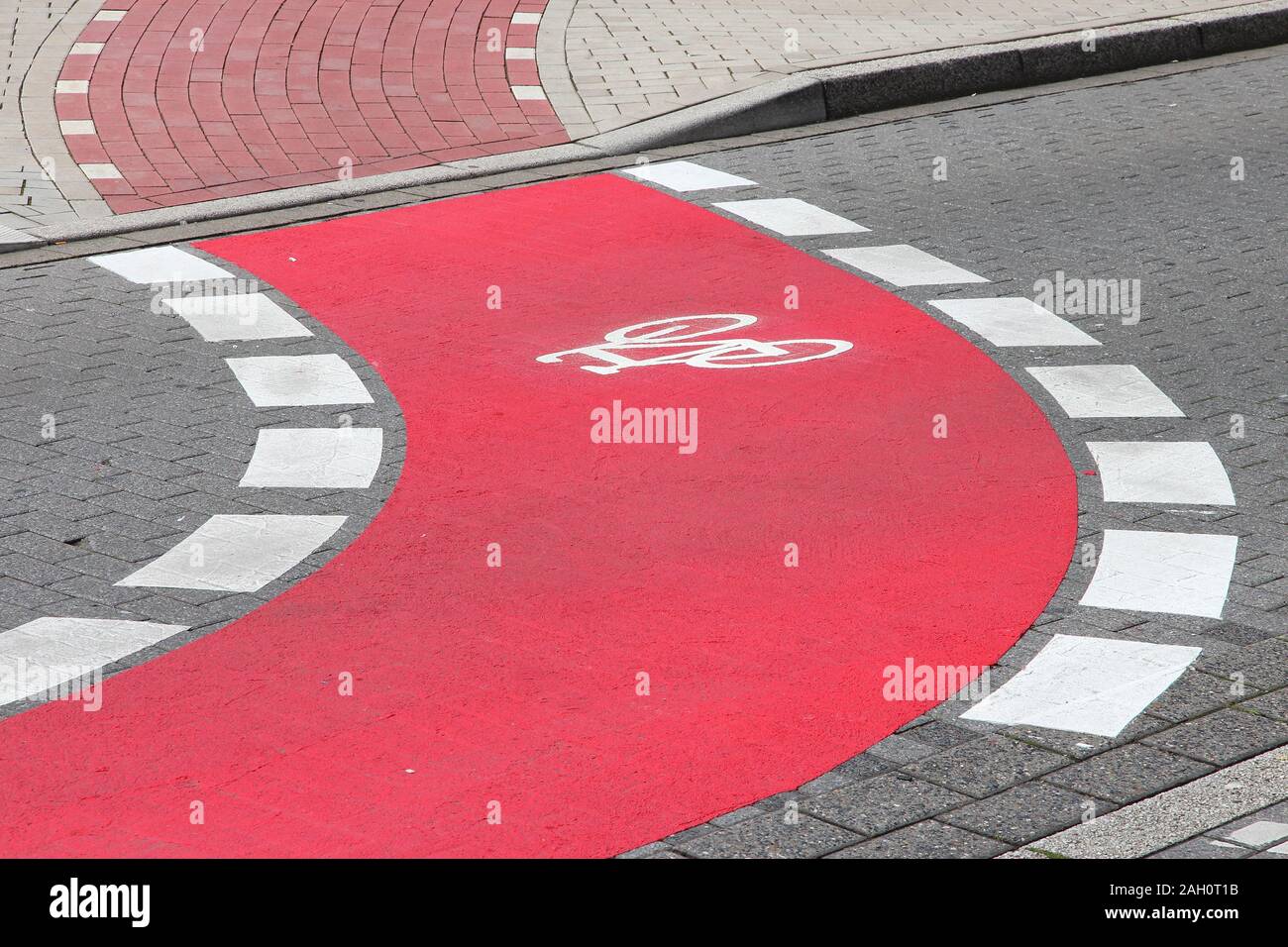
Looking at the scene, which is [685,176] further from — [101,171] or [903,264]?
[101,171]

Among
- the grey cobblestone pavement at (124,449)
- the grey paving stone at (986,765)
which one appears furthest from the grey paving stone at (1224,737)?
the grey cobblestone pavement at (124,449)

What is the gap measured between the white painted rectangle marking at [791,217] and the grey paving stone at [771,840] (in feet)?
21.9

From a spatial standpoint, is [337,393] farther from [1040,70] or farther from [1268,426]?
[1040,70]

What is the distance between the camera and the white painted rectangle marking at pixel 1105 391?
8.63 metres

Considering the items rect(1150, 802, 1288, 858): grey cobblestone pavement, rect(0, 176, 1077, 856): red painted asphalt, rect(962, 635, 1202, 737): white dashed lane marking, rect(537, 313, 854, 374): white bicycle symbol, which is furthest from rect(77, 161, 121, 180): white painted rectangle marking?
rect(1150, 802, 1288, 858): grey cobblestone pavement

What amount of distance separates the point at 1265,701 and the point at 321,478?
12.9 ft

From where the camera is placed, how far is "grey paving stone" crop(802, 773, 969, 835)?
17.1 ft

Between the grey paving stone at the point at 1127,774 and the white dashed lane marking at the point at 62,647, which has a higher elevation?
the white dashed lane marking at the point at 62,647

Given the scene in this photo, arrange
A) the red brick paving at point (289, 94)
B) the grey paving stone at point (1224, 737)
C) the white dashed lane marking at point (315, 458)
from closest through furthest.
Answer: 1. the grey paving stone at point (1224, 737)
2. the white dashed lane marking at point (315, 458)
3. the red brick paving at point (289, 94)

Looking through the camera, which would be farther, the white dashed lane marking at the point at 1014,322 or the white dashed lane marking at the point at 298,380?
the white dashed lane marking at the point at 1014,322

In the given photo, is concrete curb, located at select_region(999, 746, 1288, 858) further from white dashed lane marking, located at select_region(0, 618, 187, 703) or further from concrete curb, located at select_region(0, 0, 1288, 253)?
concrete curb, located at select_region(0, 0, 1288, 253)

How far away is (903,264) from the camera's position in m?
10.8

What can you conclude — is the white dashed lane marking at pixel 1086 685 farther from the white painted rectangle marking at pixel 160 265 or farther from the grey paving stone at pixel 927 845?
the white painted rectangle marking at pixel 160 265

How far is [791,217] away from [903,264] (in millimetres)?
1177
